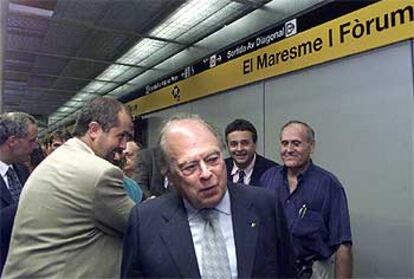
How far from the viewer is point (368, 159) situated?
9.36ft

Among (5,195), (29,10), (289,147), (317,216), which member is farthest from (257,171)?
(29,10)

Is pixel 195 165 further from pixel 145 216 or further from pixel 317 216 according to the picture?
pixel 317 216

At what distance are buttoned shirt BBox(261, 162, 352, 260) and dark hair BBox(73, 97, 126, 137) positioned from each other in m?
0.89

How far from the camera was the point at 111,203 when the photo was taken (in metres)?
1.29

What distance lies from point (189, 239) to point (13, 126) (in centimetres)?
174

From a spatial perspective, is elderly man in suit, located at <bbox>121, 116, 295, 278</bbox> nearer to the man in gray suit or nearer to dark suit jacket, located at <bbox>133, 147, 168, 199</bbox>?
the man in gray suit

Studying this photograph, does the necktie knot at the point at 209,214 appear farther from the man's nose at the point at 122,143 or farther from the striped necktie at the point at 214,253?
the man's nose at the point at 122,143

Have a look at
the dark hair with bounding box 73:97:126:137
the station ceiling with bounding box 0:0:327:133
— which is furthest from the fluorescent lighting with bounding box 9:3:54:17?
the dark hair with bounding box 73:97:126:137

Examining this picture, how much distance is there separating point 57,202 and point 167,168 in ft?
1.26

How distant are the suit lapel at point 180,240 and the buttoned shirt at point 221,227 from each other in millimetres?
20

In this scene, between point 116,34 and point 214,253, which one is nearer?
point 214,253

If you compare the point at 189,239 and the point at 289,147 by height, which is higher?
the point at 289,147

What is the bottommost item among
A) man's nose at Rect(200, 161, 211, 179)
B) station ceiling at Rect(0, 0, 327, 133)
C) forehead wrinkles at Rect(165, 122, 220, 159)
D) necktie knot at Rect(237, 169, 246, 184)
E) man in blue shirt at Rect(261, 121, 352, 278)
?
man in blue shirt at Rect(261, 121, 352, 278)

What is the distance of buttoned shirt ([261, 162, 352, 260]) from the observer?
75.1 inches
